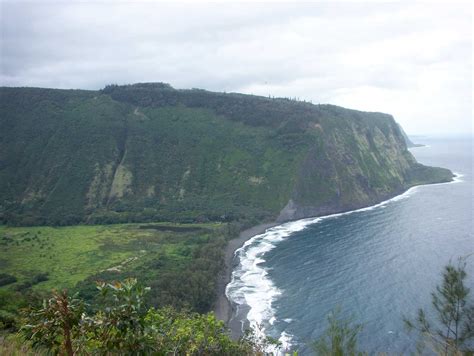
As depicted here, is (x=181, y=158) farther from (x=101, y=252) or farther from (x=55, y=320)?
(x=55, y=320)

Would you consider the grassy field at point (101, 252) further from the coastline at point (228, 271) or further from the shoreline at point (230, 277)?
the shoreline at point (230, 277)

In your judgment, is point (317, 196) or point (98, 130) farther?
point (98, 130)

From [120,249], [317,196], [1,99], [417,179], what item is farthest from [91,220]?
[417,179]

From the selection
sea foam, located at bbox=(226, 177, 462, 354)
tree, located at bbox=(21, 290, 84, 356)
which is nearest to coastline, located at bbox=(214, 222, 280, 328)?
sea foam, located at bbox=(226, 177, 462, 354)

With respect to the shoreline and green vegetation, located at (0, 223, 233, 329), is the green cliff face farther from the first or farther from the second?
green vegetation, located at (0, 223, 233, 329)

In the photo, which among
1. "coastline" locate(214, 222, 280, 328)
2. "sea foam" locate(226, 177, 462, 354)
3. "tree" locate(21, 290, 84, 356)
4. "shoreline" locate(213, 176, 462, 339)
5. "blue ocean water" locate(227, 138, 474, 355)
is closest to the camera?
"tree" locate(21, 290, 84, 356)

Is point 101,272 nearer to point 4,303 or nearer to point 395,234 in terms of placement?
point 4,303
